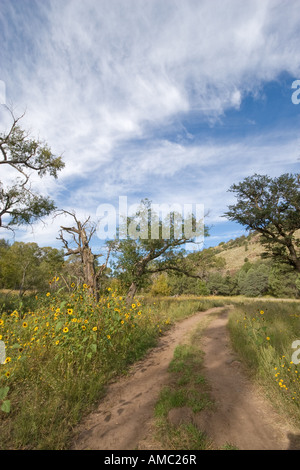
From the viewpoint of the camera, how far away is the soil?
2.60 m

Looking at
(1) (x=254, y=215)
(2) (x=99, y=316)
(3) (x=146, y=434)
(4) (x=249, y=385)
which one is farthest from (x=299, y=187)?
(3) (x=146, y=434)

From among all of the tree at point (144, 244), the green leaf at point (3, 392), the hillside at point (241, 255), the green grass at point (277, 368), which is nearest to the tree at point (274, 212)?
the tree at point (144, 244)

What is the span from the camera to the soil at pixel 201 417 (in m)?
2.60

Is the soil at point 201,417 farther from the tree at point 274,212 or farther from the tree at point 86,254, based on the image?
the tree at point 274,212

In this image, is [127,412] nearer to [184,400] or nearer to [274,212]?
[184,400]

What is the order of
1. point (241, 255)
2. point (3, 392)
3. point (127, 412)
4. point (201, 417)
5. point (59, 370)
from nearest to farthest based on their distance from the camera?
point (3, 392), point (201, 417), point (127, 412), point (59, 370), point (241, 255)

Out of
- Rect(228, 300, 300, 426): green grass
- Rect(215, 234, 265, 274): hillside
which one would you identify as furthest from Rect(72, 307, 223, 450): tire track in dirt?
Rect(215, 234, 265, 274): hillside

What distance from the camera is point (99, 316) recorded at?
507cm

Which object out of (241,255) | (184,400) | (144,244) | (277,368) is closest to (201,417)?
(184,400)

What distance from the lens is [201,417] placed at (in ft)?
9.84

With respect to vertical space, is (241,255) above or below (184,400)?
above

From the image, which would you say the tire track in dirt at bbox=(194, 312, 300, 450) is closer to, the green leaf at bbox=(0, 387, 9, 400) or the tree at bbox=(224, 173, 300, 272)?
the green leaf at bbox=(0, 387, 9, 400)
